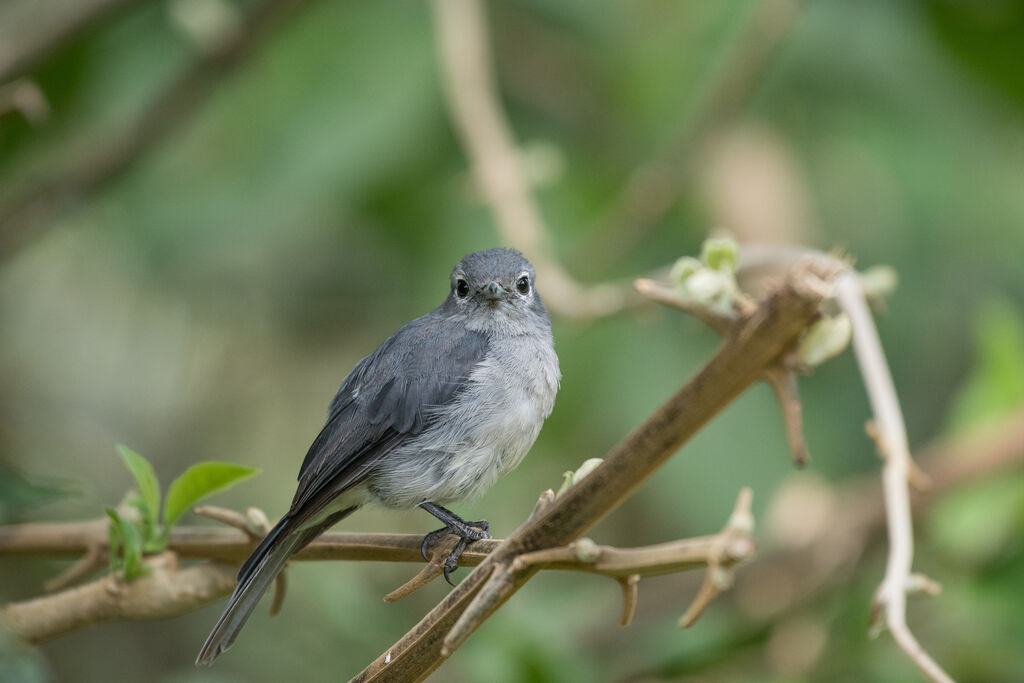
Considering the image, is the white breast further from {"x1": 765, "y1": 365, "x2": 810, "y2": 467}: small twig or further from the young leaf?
{"x1": 765, "y1": 365, "x2": 810, "y2": 467}: small twig

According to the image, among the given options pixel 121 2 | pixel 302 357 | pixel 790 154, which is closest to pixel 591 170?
pixel 790 154

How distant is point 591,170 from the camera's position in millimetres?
4445

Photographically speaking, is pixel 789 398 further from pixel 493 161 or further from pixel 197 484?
pixel 493 161

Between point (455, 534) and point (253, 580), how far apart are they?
1.25ft

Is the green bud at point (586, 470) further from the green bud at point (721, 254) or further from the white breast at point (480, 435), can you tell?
the white breast at point (480, 435)

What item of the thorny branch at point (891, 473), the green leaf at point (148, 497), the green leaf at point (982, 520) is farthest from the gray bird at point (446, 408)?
the green leaf at point (982, 520)

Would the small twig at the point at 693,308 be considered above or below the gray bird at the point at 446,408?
below

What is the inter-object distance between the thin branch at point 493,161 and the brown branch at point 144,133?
564mm

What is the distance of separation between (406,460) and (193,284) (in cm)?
244

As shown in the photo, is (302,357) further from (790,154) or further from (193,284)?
(790,154)

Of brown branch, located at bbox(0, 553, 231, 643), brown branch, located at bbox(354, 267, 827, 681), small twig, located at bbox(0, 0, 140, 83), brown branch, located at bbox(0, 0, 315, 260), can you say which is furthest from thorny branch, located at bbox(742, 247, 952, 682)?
small twig, located at bbox(0, 0, 140, 83)

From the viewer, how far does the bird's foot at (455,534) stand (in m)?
1.84

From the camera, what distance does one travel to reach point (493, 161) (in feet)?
11.0

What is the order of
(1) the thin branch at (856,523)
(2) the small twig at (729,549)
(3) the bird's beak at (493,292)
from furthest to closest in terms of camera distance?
1. (1) the thin branch at (856,523)
2. (3) the bird's beak at (493,292)
3. (2) the small twig at (729,549)
